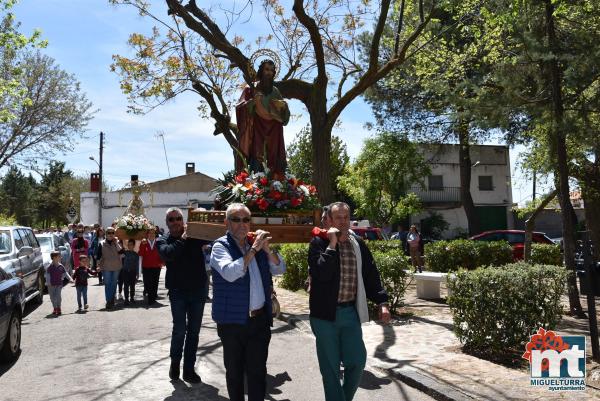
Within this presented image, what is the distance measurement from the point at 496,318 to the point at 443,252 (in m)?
11.8

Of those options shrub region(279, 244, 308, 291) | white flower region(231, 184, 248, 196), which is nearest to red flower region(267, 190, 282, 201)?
white flower region(231, 184, 248, 196)

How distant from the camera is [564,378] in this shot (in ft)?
17.6

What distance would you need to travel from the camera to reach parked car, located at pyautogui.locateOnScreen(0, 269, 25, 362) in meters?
6.56

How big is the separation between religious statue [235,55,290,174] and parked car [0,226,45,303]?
5.05 m

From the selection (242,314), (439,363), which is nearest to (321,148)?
(439,363)

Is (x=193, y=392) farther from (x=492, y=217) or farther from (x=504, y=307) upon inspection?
(x=492, y=217)

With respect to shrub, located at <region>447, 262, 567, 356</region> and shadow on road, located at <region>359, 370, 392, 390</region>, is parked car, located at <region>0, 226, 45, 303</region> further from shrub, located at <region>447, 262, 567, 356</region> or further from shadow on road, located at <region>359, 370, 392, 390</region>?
shrub, located at <region>447, 262, 567, 356</region>

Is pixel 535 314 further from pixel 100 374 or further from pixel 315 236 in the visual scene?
pixel 100 374

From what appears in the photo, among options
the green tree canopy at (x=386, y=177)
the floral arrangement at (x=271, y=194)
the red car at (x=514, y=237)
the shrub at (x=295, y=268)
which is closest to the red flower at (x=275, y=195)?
the floral arrangement at (x=271, y=194)

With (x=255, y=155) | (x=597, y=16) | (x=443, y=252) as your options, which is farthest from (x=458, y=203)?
(x=255, y=155)

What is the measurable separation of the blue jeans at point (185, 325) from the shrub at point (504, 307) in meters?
3.30

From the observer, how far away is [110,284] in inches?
457

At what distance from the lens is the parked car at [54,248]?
14.5 m

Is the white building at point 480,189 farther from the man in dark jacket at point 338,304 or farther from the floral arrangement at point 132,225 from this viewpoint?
the man in dark jacket at point 338,304
